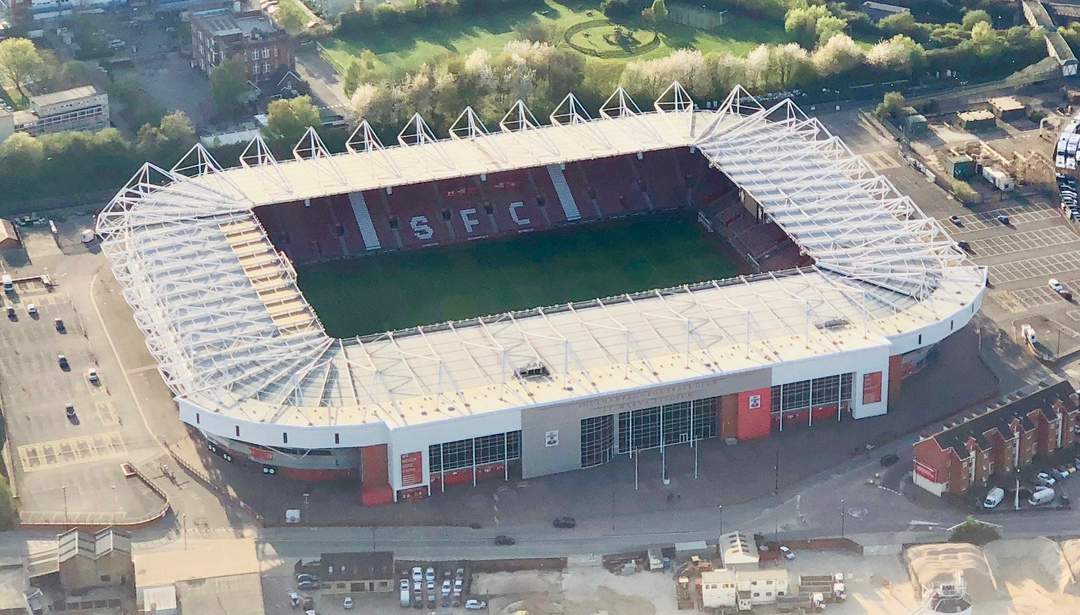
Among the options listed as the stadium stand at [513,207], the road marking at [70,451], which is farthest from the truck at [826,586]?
the road marking at [70,451]

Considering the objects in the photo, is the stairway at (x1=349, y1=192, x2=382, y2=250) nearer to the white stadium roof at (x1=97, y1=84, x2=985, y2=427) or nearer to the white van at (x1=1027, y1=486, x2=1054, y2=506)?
the white stadium roof at (x1=97, y1=84, x2=985, y2=427)

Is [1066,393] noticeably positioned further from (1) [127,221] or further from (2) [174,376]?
(1) [127,221]

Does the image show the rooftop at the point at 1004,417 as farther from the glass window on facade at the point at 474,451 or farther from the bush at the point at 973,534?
the glass window on facade at the point at 474,451

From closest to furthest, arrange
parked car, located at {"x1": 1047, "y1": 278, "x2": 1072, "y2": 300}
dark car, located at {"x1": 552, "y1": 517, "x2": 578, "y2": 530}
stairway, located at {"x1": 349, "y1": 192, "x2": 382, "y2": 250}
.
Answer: dark car, located at {"x1": 552, "y1": 517, "x2": 578, "y2": 530} < parked car, located at {"x1": 1047, "y1": 278, "x2": 1072, "y2": 300} < stairway, located at {"x1": 349, "y1": 192, "x2": 382, "y2": 250}

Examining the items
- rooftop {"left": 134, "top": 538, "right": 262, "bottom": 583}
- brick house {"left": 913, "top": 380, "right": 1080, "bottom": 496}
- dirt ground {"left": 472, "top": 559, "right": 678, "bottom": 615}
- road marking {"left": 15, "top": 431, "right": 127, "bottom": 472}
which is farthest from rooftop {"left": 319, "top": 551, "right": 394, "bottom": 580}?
brick house {"left": 913, "top": 380, "right": 1080, "bottom": 496}

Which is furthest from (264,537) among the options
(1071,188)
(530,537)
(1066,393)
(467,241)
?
(1071,188)
